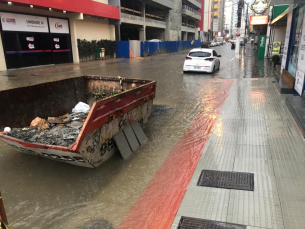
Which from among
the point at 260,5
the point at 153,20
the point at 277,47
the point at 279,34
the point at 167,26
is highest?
the point at 153,20

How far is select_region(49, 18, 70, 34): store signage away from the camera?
66.6 feet

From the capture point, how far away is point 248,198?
3.22 meters

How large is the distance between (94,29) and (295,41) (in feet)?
68.4

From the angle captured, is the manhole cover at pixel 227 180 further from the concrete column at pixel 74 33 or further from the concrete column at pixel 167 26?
the concrete column at pixel 167 26

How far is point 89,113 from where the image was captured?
3.43 metres

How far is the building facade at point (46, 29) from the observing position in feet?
55.3

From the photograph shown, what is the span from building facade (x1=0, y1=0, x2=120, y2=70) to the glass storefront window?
15.9m

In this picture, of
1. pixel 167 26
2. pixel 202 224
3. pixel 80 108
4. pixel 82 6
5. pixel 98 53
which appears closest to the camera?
pixel 202 224

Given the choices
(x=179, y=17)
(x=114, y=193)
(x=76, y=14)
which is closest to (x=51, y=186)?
(x=114, y=193)

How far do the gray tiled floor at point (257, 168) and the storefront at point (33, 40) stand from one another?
16406 millimetres

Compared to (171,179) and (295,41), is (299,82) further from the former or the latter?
(171,179)

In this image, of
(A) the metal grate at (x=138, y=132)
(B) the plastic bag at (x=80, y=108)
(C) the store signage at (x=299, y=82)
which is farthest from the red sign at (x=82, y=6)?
(C) the store signage at (x=299, y=82)

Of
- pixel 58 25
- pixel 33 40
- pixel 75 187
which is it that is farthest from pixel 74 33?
pixel 75 187

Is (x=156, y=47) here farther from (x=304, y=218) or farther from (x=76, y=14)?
(x=304, y=218)
